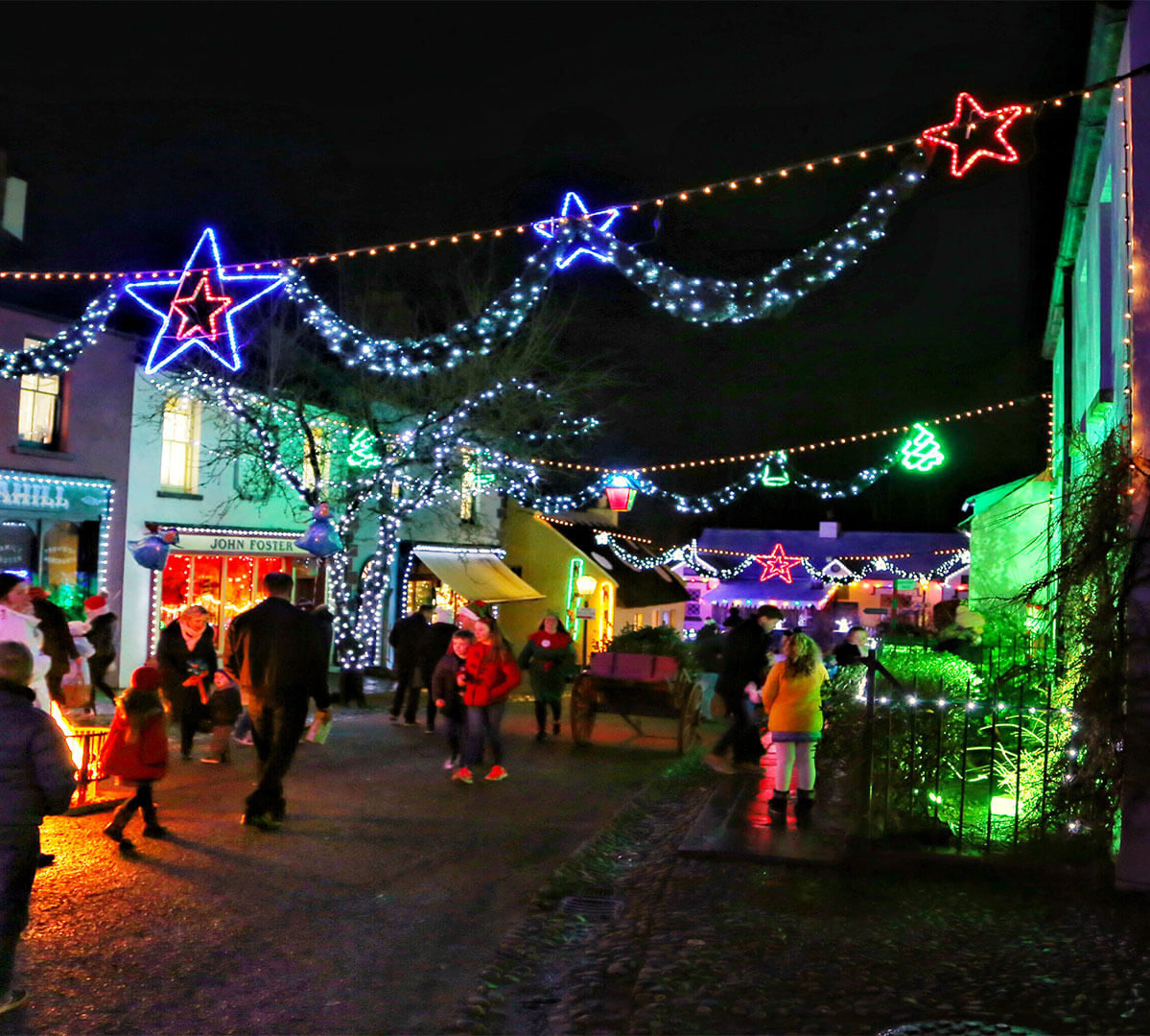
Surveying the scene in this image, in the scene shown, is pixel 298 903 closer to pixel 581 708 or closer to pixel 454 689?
pixel 454 689

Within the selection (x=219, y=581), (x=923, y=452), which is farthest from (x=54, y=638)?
(x=923, y=452)

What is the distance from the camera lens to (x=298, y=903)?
6586mm

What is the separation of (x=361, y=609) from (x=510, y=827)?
40.4ft

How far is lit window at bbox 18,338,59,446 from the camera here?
18125 mm

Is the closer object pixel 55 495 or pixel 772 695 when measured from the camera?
pixel 772 695

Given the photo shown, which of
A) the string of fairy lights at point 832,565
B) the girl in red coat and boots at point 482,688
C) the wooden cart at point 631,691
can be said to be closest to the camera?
the girl in red coat and boots at point 482,688

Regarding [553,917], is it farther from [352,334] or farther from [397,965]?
[352,334]

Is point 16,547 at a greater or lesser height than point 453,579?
greater

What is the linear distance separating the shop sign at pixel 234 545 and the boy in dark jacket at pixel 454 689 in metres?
10.8

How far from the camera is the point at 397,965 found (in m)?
5.62

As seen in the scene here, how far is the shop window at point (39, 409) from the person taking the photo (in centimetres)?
1812

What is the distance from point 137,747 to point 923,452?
1429 cm

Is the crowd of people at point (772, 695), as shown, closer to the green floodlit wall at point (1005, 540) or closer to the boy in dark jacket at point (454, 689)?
the green floodlit wall at point (1005, 540)

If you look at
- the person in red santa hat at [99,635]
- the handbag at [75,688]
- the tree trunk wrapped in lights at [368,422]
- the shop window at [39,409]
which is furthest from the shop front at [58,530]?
the handbag at [75,688]
